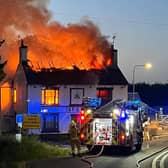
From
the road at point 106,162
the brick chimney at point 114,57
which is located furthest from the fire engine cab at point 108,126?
the brick chimney at point 114,57

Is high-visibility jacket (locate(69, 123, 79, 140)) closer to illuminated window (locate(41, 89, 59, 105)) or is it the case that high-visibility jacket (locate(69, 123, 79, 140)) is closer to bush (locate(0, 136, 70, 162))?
bush (locate(0, 136, 70, 162))

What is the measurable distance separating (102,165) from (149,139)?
17.9m

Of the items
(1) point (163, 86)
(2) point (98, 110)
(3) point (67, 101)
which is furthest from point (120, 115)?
Result: (1) point (163, 86)

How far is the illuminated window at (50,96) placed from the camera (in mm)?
56669

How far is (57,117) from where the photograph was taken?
188 feet

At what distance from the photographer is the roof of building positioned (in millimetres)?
57778

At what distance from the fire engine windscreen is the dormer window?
28871mm

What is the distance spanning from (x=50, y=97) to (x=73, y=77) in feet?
13.5

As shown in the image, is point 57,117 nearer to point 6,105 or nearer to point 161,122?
point 6,105

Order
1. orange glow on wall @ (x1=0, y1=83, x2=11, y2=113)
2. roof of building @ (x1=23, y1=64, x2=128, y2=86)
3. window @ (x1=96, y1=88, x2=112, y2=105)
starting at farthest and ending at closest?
1. orange glow on wall @ (x1=0, y1=83, x2=11, y2=113)
2. window @ (x1=96, y1=88, x2=112, y2=105)
3. roof of building @ (x1=23, y1=64, x2=128, y2=86)

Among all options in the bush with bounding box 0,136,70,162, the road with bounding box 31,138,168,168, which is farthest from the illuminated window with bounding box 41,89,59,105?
the road with bounding box 31,138,168,168

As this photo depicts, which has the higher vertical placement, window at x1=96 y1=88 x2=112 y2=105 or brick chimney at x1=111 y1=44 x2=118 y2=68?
brick chimney at x1=111 y1=44 x2=118 y2=68

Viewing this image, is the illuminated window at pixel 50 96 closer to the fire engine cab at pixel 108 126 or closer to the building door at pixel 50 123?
the building door at pixel 50 123

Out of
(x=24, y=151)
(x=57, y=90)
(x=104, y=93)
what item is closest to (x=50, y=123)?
(x=57, y=90)
